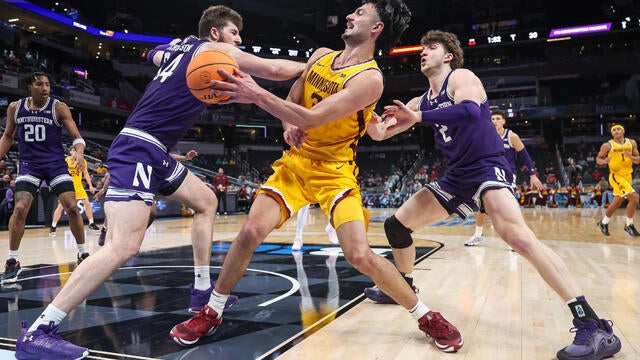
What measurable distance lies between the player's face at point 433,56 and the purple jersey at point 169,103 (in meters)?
1.73

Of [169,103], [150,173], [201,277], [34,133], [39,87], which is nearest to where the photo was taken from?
[150,173]

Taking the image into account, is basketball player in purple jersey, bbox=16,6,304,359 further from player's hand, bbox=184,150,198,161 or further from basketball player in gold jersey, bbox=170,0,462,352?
player's hand, bbox=184,150,198,161

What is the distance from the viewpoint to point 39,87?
15.8 feet

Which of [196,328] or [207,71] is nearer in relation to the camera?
[207,71]

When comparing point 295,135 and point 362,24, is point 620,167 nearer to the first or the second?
point 362,24

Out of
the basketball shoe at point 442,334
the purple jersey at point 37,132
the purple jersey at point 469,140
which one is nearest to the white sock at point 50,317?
the basketball shoe at point 442,334

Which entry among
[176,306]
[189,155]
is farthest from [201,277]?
[189,155]

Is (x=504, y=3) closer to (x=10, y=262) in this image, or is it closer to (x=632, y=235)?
(x=632, y=235)

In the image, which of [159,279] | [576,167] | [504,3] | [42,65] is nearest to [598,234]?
[159,279]

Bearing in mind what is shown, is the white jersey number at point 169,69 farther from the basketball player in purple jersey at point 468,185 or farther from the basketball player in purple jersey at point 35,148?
the basketball player in purple jersey at point 35,148

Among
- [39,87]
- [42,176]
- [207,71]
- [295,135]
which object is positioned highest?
[39,87]

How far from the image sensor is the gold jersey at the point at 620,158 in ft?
29.7

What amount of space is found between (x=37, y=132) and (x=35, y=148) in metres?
0.17

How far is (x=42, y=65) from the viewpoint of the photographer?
27.0 m
